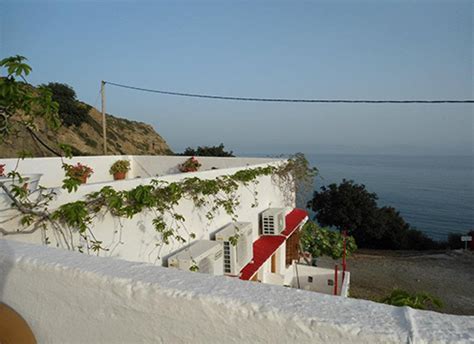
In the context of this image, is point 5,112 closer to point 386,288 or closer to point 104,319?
point 104,319

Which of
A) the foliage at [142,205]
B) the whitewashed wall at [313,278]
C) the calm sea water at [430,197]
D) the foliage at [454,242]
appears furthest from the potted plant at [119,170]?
the foliage at [454,242]

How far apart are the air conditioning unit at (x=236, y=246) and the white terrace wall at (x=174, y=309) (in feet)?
13.6

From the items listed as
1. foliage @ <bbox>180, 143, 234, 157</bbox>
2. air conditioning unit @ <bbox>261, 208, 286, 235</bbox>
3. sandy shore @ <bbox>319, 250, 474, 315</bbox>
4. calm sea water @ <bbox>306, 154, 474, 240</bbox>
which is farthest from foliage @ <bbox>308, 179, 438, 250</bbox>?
air conditioning unit @ <bbox>261, 208, 286, 235</bbox>

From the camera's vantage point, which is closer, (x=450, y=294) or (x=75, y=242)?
(x=75, y=242)

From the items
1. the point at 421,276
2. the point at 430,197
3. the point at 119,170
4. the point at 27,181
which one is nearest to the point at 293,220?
the point at 119,170

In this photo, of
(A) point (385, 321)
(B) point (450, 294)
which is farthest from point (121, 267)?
(B) point (450, 294)

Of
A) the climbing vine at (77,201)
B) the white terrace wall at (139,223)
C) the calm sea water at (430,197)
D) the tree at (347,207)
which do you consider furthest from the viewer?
the calm sea water at (430,197)

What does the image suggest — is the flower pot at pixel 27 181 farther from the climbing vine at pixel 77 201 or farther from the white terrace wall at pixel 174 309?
the white terrace wall at pixel 174 309

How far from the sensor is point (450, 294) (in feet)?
49.8

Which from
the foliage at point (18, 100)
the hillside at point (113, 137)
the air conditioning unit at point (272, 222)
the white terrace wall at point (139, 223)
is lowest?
the air conditioning unit at point (272, 222)

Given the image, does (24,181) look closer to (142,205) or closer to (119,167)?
(142,205)

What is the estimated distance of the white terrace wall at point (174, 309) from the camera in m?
1.09

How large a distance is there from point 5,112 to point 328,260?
18534mm

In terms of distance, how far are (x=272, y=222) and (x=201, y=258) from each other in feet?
12.3
